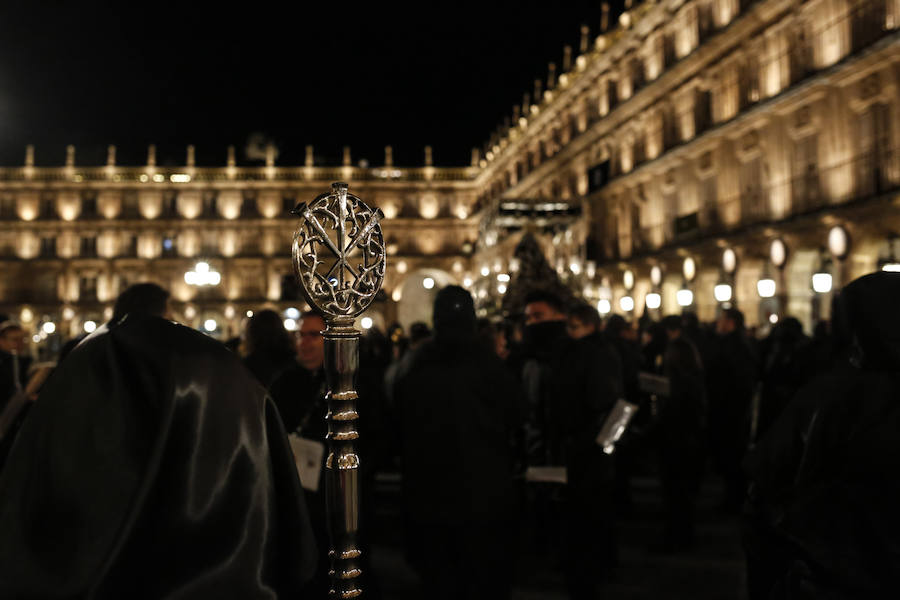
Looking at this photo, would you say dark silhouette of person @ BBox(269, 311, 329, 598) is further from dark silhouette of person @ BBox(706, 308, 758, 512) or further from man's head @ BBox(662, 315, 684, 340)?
dark silhouette of person @ BBox(706, 308, 758, 512)

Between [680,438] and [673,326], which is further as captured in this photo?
[673,326]

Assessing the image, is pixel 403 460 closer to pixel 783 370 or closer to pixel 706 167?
pixel 783 370

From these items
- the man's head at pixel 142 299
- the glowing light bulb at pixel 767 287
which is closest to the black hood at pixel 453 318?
the man's head at pixel 142 299

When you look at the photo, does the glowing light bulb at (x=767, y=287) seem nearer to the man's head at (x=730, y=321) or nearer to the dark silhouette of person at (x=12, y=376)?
the man's head at (x=730, y=321)

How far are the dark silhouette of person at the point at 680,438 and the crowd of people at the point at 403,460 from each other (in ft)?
4.79

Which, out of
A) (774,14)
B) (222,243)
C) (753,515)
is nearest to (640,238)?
(774,14)

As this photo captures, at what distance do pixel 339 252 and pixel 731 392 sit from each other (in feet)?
22.2

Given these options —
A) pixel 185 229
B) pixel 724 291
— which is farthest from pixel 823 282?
pixel 185 229

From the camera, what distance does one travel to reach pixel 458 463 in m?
3.29

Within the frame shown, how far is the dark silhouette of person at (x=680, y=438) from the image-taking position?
623 centimetres

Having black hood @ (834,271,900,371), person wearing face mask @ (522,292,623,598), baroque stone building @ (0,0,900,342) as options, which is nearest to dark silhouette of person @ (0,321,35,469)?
baroque stone building @ (0,0,900,342)

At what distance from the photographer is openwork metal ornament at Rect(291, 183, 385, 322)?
1.94m

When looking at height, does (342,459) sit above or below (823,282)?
below

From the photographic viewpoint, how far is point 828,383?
7.32ft
